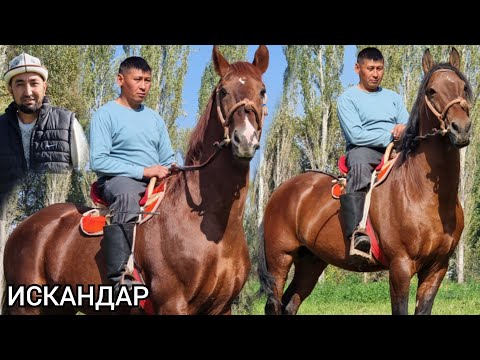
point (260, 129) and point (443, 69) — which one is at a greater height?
point (443, 69)

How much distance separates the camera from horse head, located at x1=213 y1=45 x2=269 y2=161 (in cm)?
452

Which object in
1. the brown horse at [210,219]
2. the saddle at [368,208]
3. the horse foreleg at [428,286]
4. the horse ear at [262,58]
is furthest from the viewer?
the saddle at [368,208]

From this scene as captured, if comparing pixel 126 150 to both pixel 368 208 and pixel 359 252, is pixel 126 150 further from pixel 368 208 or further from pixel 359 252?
pixel 359 252

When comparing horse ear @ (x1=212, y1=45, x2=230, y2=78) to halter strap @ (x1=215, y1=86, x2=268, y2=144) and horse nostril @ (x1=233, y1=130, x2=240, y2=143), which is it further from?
horse nostril @ (x1=233, y1=130, x2=240, y2=143)

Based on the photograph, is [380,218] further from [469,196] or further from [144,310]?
[469,196]

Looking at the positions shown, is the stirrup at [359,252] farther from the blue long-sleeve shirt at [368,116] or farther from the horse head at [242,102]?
the horse head at [242,102]

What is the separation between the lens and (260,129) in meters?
4.75

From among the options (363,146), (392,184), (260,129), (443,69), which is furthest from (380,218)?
(260,129)

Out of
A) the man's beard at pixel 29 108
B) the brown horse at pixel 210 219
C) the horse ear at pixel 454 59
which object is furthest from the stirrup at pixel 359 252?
the man's beard at pixel 29 108

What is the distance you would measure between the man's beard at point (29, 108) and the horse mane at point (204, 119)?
1.84 m

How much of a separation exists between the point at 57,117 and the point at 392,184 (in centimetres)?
332

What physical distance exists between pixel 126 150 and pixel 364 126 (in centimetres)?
296

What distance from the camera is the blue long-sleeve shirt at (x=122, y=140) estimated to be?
18.1 feet

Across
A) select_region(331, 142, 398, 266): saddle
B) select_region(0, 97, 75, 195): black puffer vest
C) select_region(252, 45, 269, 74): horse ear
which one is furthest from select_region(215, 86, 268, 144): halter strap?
select_region(331, 142, 398, 266): saddle
